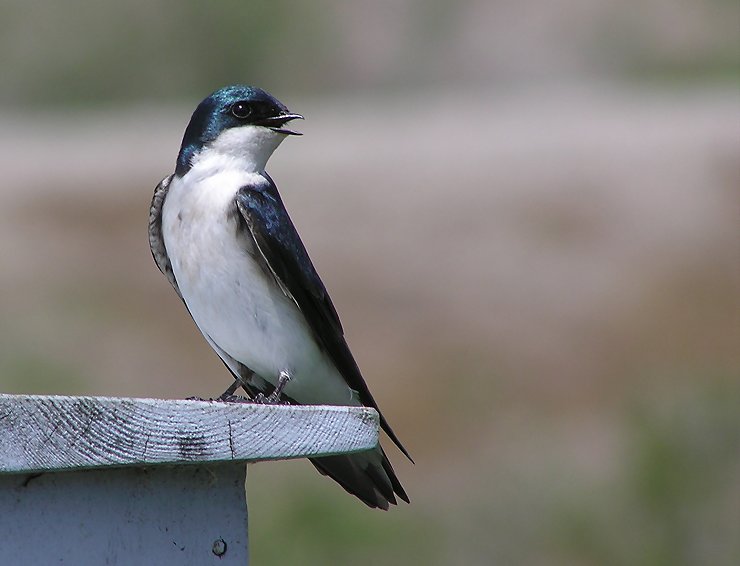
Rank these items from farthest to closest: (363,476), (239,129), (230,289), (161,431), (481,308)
Result: (481,308) → (239,129) → (230,289) → (363,476) → (161,431)

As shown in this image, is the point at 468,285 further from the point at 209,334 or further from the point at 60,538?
the point at 60,538

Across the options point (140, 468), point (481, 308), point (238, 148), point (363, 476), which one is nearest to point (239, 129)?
point (238, 148)

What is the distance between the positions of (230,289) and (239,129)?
1.05ft

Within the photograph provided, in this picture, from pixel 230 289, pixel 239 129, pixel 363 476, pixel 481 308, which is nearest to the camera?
pixel 363 476

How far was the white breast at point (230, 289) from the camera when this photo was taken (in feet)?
8.69

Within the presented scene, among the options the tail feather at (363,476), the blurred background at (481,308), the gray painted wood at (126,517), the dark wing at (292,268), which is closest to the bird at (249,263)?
the dark wing at (292,268)

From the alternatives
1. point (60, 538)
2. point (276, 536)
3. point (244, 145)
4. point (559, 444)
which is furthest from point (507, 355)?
point (60, 538)

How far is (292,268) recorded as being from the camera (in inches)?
104

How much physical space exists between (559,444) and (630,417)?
45 cm

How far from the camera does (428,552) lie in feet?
21.1

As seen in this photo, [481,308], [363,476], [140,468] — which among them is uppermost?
[140,468]

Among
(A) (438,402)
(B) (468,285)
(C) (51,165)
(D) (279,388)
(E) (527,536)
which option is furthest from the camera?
(C) (51,165)

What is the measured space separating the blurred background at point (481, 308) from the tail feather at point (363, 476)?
12.3 feet

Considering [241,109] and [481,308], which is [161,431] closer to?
[241,109]
